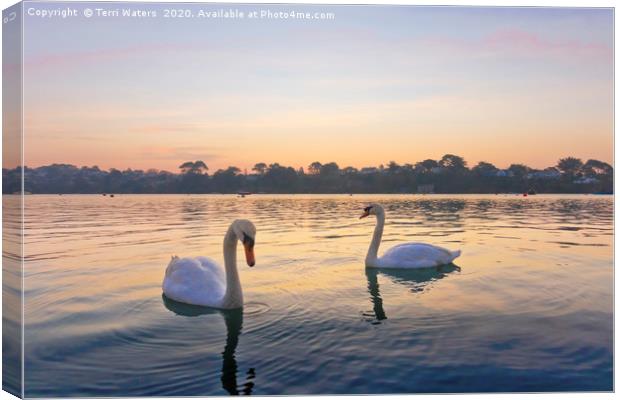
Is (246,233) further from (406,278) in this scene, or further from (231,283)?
(406,278)

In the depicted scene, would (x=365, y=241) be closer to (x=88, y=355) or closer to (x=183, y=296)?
(x=183, y=296)

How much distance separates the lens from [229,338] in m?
7.05

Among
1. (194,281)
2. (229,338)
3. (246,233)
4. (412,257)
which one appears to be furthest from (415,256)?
(229,338)

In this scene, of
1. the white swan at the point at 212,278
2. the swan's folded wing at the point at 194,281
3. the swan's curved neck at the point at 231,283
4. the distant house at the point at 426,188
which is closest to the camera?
the white swan at the point at 212,278

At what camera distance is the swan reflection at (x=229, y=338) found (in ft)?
19.2

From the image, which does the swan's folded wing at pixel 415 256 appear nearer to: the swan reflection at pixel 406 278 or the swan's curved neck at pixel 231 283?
the swan reflection at pixel 406 278

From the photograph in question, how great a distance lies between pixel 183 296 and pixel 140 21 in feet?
12.9

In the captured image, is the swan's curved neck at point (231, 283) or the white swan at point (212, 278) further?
the swan's curved neck at point (231, 283)

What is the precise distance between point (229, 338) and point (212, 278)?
7.21 ft

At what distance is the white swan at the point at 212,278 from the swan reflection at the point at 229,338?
0.30 ft

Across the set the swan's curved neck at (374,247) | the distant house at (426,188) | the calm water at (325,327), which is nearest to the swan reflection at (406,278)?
the calm water at (325,327)

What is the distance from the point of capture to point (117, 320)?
782 cm

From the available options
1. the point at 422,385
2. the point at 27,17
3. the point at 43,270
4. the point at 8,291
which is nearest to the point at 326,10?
the point at 27,17

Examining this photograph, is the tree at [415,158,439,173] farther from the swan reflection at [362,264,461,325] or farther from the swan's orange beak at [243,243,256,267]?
the swan's orange beak at [243,243,256,267]
